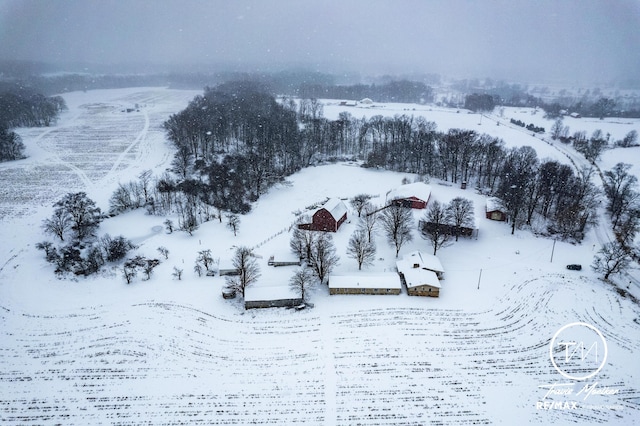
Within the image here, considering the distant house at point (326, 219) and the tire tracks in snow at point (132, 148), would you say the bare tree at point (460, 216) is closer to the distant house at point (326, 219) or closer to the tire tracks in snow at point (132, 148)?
the distant house at point (326, 219)

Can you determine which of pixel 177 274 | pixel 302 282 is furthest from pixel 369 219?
pixel 177 274

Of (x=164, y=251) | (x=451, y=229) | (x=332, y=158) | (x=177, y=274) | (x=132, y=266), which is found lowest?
(x=177, y=274)

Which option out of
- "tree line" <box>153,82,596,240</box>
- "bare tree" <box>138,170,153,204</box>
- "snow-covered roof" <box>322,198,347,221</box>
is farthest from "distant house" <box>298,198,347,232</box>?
"bare tree" <box>138,170,153,204</box>

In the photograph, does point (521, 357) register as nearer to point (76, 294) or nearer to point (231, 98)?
point (76, 294)

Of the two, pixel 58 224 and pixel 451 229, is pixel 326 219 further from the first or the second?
pixel 58 224

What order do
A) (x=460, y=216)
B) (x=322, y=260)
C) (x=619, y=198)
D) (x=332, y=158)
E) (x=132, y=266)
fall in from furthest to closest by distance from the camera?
(x=332, y=158)
(x=619, y=198)
(x=460, y=216)
(x=132, y=266)
(x=322, y=260)

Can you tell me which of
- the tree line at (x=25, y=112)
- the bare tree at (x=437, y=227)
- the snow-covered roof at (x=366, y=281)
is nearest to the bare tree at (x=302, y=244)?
the snow-covered roof at (x=366, y=281)

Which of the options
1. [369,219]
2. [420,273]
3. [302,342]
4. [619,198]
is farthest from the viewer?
[619,198]

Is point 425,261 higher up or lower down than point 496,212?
lower down
